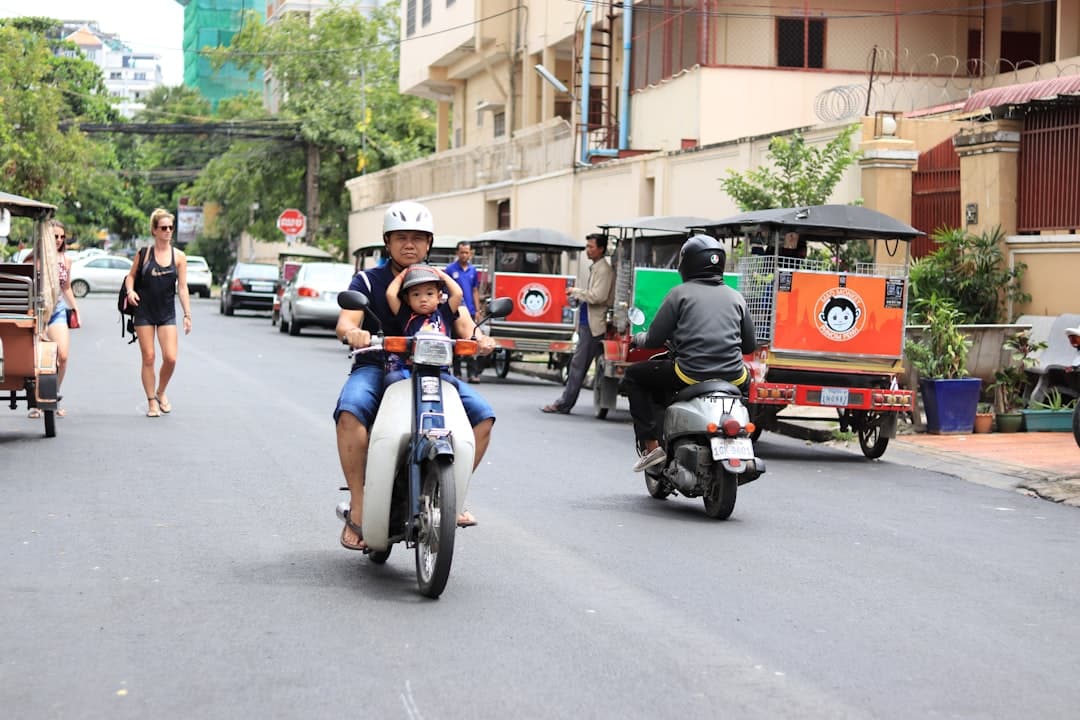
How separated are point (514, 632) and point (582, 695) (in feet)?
3.32

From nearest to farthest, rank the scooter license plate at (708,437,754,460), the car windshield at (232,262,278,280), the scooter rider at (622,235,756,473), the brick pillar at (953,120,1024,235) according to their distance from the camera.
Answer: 1. the scooter license plate at (708,437,754,460)
2. the scooter rider at (622,235,756,473)
3. the brick pillar at (953,120,1024,235)
4. the car windshield at (232,262,278,280)

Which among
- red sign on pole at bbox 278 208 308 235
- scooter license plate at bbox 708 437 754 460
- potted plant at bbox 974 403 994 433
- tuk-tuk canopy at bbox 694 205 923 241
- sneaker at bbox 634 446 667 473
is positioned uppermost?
red sign on pole at bbox 278 208 308 235

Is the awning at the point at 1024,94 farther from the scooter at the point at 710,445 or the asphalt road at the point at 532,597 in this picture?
the scooter at the point at 710,445

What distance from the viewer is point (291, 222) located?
54562 mm

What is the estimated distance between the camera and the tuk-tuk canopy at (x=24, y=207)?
42.1 ft

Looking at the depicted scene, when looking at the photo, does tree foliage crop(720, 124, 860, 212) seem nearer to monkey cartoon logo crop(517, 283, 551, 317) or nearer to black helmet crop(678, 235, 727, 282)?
monkey cartoon logo crop(517, 283, 551, 317)

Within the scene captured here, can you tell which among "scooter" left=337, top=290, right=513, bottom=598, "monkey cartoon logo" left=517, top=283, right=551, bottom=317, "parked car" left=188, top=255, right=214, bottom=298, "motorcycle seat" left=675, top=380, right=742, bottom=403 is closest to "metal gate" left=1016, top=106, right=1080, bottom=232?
"monkey cartoon logo" left=517, top=283, right=551, bottom=317

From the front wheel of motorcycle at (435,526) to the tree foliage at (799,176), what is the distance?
42.8 feet

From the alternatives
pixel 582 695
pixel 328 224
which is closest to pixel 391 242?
pixel 582 695

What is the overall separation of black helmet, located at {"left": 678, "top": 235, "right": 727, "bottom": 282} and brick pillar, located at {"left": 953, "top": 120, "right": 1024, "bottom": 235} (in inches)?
323

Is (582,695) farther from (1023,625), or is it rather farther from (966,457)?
(966,457)

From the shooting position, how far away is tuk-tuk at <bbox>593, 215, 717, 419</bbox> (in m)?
16.4

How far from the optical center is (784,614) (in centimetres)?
710

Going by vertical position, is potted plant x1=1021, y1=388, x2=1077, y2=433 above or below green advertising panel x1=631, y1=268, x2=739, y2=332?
below
